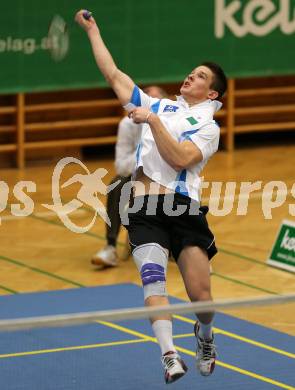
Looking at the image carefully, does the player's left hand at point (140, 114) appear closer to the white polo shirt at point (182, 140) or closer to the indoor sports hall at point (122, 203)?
the indoor sports hall at point (122, 203)

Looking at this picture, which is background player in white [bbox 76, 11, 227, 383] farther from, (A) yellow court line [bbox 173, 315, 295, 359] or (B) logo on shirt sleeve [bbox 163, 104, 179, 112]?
(A) yellow court line [bbox 173, 315, 295, 359]

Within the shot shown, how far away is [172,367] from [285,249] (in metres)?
4.58

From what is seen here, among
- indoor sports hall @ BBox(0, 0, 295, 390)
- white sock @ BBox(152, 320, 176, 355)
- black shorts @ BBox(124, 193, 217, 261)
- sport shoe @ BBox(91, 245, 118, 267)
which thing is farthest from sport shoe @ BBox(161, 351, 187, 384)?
sport shoe @ BBox(91, 245, 118, 267)

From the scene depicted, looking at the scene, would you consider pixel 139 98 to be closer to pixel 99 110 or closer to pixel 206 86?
pixel 206 86

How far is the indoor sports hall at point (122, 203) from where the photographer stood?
9.84 meters

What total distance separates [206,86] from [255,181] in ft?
24.7

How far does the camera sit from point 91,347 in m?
10.1

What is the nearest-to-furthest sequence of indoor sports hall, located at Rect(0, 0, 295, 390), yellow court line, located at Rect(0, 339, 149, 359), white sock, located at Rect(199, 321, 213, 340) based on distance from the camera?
white sock, located at Rect(199, 321, 213, 340) → yellow court line, located at Rect(0, 339, 149, 359) → indoor sports hall, located at Rect(0, 0, 295, 390)

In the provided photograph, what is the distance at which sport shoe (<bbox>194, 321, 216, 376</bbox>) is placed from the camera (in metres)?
8.90

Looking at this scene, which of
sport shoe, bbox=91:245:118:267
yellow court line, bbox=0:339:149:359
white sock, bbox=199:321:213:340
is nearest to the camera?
white sock, bbox=199:321:213:340

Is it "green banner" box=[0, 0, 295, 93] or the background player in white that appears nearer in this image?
the background player in white

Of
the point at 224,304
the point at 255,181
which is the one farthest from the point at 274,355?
the point at 255,181

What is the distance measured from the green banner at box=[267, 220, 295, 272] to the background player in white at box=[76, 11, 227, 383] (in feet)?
12.3

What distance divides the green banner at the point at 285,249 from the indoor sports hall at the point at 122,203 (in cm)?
1
